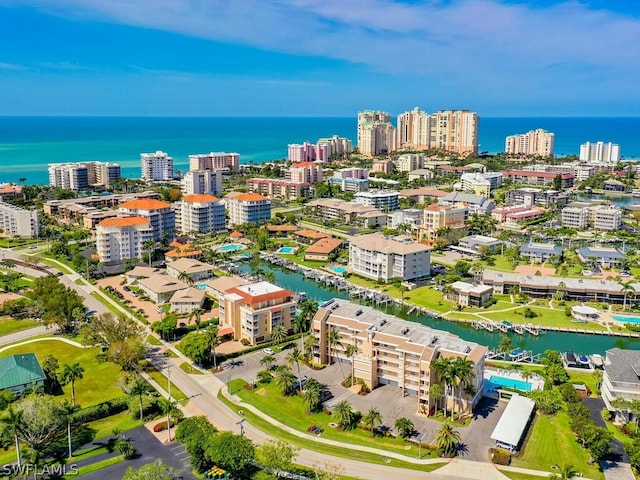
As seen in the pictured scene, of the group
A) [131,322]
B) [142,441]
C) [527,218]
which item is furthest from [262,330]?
[527,218]

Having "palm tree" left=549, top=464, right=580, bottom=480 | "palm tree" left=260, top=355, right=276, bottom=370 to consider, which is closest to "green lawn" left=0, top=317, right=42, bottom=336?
"palm tree" left=260, top=355, right=276, bottom=370

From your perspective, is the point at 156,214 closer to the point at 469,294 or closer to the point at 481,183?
the point at 469,294

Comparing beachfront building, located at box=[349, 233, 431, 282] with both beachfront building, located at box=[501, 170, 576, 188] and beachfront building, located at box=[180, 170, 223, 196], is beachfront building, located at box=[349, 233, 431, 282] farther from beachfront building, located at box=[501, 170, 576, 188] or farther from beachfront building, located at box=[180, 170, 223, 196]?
beachfront building, located at box=[501, 170, 576, 188]

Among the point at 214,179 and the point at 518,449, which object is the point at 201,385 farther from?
the point at 214,179

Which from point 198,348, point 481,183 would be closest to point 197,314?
point 198,348

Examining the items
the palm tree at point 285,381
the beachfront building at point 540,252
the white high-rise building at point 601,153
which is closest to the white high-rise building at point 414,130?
the white high-rise building at point 601,153

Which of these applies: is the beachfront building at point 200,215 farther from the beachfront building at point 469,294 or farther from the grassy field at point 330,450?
the grassy field at point 330,450
